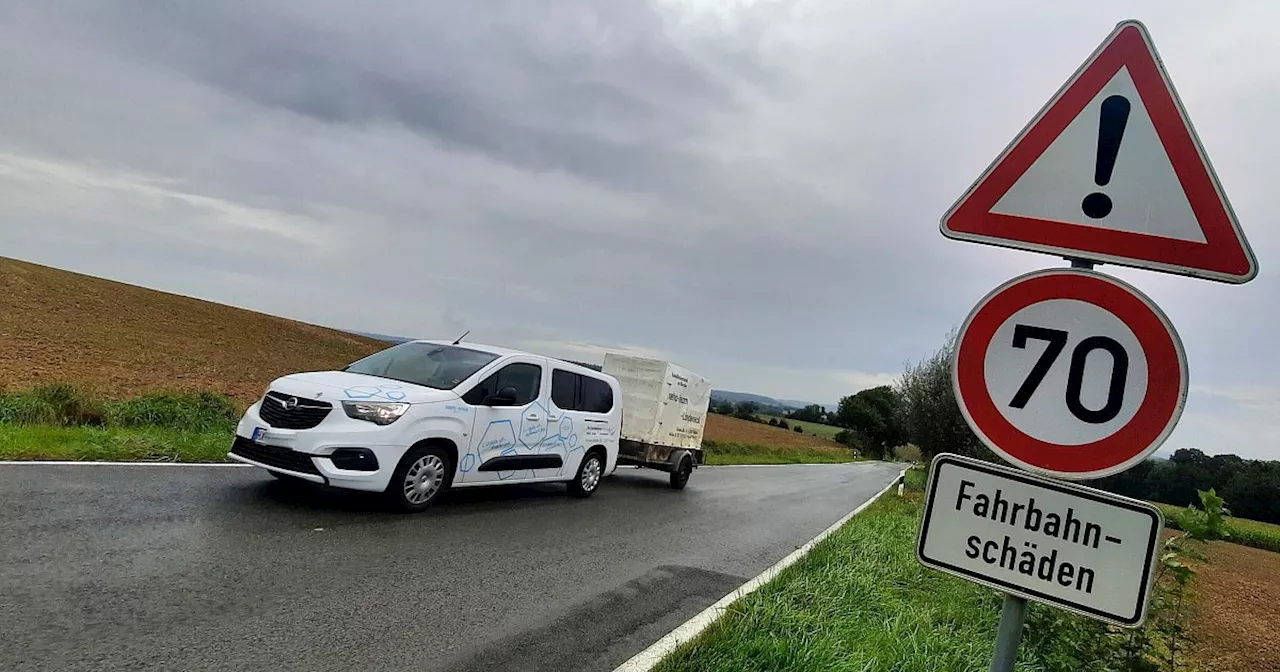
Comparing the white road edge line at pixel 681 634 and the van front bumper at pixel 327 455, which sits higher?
the van front bumper at pixel 327 455

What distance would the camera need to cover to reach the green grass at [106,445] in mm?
8820

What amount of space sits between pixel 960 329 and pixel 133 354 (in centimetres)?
2875

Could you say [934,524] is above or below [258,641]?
above

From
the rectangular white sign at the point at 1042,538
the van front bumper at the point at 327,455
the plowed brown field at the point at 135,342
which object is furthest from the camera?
the plowed brown field at the point at 135,342

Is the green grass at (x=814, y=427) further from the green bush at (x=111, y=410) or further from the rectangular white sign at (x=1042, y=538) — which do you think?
the rectangular white sign at (x=1042, y=538)

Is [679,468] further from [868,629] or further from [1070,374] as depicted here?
[1070,374]

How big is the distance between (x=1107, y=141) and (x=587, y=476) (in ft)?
34.8

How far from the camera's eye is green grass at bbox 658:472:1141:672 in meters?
4.97

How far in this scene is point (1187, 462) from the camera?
28.1 m

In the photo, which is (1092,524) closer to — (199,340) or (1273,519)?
(199,340)

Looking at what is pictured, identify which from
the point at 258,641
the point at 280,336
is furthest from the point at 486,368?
the point at 280,336

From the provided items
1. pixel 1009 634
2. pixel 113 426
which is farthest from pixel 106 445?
pixel 1009 634

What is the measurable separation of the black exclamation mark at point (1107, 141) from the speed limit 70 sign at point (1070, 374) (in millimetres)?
303

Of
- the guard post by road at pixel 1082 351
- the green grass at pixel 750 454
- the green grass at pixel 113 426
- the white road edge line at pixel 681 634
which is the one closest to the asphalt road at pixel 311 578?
the white road edge line at pixel 681 634
